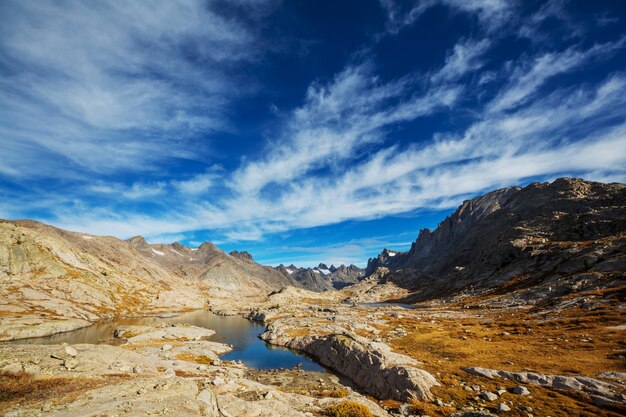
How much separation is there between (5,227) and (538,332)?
8900 inches

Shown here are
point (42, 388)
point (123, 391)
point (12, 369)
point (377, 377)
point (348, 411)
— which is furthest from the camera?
point (377, 377)

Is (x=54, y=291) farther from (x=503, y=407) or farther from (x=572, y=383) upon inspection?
(x=572, y=383)

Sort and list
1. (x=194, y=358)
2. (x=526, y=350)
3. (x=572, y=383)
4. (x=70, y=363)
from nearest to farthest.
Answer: (x=70, y=363) < (x=572, y=383) < (x=526, y=350) < (x=194, y=358)

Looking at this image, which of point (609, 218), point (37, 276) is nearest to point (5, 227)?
point (37, 276)

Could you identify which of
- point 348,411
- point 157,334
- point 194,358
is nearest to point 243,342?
point 157,334

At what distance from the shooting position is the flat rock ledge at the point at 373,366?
3888cm

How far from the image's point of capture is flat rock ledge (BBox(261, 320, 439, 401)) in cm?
3888

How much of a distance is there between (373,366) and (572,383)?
2556cm

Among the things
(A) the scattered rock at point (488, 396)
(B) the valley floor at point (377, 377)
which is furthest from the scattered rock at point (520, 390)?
(A) the scattered rock at point (488, 396)

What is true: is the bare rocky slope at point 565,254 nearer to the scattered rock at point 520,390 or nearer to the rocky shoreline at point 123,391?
the scattered rock at point 520,390

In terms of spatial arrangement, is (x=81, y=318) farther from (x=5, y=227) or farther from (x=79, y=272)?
(x=5, y=227)

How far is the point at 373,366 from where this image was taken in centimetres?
4875

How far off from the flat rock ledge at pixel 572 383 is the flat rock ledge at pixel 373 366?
9190mm

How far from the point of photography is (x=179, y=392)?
24172mm
